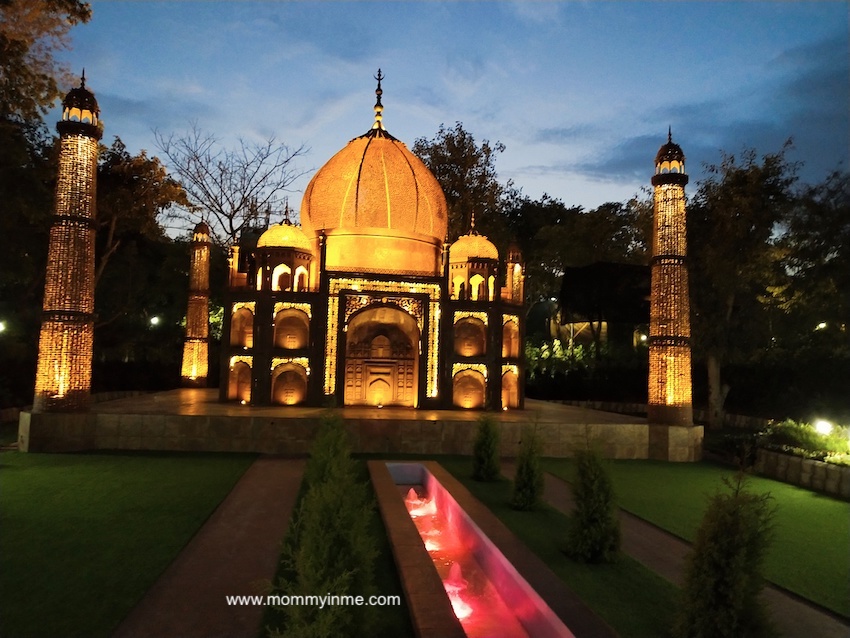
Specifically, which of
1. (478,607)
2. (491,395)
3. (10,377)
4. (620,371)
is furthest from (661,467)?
(10,377)

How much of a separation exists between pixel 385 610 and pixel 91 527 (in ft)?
14.7

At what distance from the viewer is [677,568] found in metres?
6.80

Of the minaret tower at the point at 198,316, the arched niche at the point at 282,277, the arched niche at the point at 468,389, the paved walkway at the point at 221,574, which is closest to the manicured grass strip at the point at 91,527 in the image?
the paved walkway at the point at 221,574

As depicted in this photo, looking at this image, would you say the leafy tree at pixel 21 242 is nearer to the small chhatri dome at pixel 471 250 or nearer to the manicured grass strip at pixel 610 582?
the small chhatri dome at pixel 471 250

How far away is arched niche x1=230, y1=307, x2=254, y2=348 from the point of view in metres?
18.1

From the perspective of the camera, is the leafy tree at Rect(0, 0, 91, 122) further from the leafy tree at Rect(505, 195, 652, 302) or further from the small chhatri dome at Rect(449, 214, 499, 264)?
the leafy tree at Rect(505, 195, 652, 302)

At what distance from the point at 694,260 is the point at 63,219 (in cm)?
1888

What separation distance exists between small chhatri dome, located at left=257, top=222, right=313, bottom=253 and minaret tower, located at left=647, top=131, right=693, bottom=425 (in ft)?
34.5

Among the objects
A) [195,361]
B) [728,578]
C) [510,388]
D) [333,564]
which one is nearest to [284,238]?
[195,361]

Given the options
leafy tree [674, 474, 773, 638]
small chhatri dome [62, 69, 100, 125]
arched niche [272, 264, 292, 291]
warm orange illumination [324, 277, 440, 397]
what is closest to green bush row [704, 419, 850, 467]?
leafy tree [674, 474, 773, 638]

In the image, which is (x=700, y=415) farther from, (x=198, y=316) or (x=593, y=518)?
(x=198, y=316)

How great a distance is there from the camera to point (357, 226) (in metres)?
19.1

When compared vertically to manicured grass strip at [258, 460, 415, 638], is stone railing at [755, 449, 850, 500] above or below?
above

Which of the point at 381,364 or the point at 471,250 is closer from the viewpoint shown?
the point at 381,364
